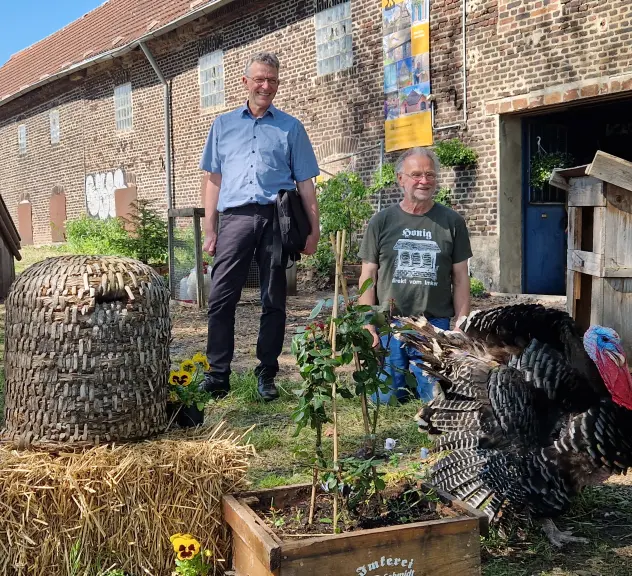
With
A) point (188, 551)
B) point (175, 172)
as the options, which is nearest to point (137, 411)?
point (188, 551)

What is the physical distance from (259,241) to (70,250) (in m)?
15.9

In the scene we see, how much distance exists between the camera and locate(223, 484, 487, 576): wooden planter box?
206 cm

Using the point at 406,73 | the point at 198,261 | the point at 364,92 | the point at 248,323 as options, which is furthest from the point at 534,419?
the point at 364,92

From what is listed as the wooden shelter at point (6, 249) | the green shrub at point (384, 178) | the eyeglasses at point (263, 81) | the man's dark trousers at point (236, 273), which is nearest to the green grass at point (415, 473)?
the man's dark trousers at point (236, 273)

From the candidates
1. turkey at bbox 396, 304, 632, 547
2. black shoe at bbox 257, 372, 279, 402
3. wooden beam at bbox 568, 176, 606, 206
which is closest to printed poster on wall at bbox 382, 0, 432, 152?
wooden beam at bbox 568, 176, 606, 206

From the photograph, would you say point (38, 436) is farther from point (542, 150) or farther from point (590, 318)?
point (542, 150)

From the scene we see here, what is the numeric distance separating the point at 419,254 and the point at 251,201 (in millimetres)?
1123

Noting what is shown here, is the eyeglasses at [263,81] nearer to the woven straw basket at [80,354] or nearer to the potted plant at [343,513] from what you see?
the woven straw basket at [80,354]

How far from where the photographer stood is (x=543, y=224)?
11422 millimetres

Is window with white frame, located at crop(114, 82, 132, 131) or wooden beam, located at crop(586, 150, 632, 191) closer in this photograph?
wooden beam, located at crop(586, 150, 632, 191)

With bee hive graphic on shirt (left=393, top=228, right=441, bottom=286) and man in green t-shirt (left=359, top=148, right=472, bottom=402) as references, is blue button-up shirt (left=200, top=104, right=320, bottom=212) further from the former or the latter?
bee hive graphic on shirt (left=393, top=228, right=441, bottom=286)

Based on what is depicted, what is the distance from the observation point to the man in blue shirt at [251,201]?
4578 millimetres

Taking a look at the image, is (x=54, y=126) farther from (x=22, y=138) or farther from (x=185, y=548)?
(x=185, y=548)

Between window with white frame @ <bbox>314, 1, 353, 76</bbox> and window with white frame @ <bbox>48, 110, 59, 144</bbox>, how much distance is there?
13891mm
